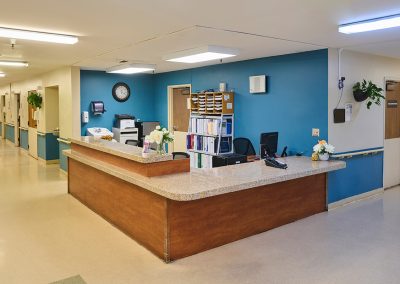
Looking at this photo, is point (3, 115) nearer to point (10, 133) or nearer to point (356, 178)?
point (10, 133)

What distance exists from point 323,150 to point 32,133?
862 cm

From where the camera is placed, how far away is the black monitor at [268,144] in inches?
191

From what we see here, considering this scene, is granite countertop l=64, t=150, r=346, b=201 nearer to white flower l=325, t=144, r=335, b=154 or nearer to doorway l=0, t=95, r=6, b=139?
white flower l=325, t=144, r=335, b=154

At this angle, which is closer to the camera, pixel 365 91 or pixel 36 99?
pixel 365 91

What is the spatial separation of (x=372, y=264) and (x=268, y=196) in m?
1.31

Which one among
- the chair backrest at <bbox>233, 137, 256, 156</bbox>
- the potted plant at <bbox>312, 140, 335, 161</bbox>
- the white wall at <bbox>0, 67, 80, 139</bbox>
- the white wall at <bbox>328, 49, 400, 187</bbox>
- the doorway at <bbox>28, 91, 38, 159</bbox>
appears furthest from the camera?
the doorway at <bbox>28, 91, 38, 159</bbox>

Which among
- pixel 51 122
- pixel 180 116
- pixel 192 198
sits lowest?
pixel 192 198

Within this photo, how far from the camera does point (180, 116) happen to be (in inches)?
332

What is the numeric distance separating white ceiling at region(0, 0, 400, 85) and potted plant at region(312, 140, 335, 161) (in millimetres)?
1350

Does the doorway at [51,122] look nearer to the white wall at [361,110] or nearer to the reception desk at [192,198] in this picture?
the reception desk at [192,198]

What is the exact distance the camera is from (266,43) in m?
4.59

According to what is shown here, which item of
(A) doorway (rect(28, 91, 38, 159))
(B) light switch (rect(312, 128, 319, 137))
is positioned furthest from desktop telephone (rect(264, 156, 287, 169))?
(A) doorway (rect(28, 91, 38, 159))

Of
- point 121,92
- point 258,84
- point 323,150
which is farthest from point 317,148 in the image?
point 121,92

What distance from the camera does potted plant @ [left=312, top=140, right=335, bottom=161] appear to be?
4754 mm
